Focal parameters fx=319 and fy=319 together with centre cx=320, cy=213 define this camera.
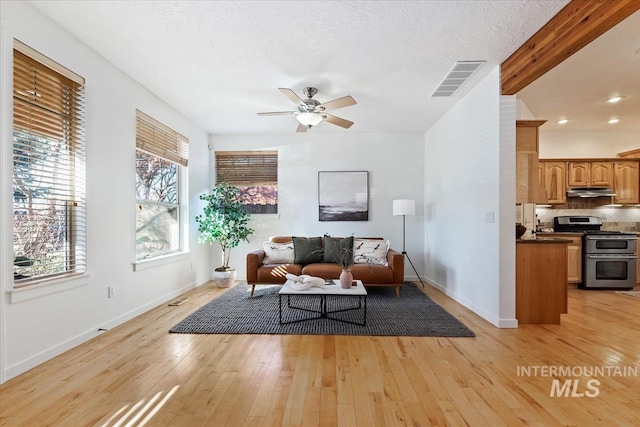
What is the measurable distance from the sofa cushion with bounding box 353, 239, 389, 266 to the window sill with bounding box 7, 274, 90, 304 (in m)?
3.35

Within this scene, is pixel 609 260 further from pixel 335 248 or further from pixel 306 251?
pixel 306 251

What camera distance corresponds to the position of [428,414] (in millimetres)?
1846

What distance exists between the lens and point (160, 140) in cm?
434

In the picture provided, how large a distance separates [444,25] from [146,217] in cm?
395

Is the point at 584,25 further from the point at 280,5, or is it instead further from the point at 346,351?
the point at 346,351

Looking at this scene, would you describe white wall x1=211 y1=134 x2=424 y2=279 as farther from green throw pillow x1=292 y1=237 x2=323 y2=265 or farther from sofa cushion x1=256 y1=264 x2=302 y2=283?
sofa cushion x1=256 y1=264 x2=302 y2=283

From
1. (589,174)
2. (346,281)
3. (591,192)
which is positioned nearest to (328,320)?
(346,281)

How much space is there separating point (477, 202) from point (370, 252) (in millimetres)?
1721

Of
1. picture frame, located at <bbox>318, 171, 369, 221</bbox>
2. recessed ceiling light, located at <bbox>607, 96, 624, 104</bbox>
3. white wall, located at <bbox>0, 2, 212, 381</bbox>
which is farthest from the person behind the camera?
picture frame, located at <bbox>318, 171, 369, 221</bbox>

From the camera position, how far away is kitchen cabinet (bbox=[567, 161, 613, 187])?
573 cm

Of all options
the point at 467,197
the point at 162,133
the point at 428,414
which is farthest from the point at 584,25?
the point at 162,133

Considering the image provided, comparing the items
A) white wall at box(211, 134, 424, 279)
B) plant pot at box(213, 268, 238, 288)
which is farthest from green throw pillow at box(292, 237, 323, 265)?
plant pot at box(213, 268, 238, 288)

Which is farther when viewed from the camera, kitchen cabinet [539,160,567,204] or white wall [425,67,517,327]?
kitchen cabinet [539,160,567,204]

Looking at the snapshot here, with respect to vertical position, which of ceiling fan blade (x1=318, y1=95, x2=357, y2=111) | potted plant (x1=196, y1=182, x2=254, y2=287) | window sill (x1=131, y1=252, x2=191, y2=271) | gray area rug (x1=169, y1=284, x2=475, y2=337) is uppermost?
ceiling fan blade (x1=318, y1=95, x2=357, y2=111)
